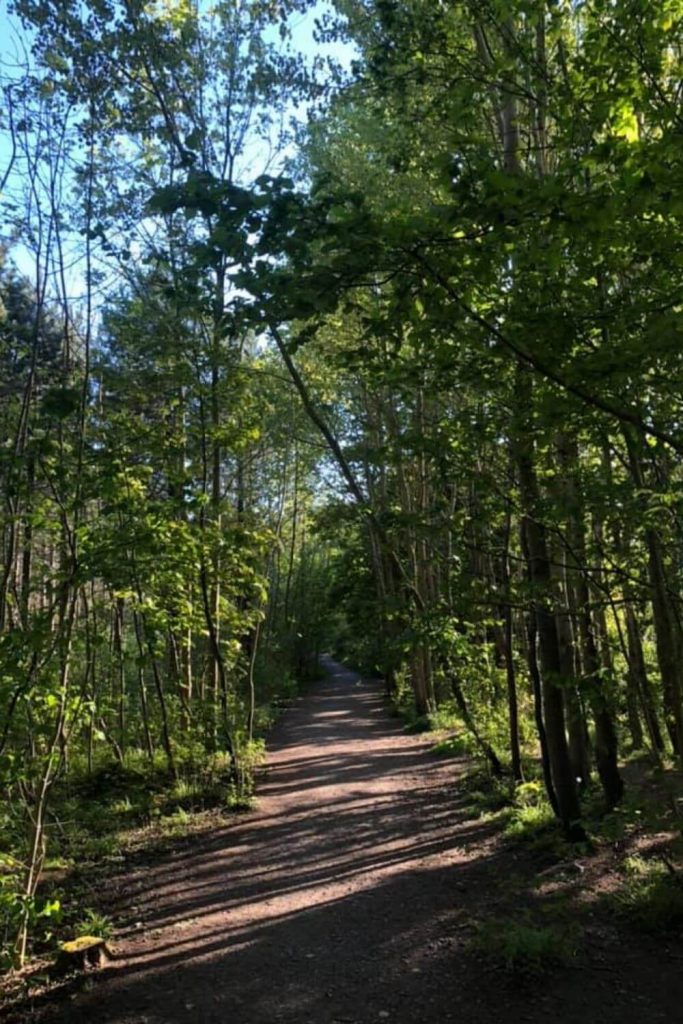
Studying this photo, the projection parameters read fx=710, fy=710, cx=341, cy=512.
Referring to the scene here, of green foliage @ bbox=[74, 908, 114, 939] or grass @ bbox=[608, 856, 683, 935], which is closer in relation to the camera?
grass @ bbox=[608, 856, 683, 935]

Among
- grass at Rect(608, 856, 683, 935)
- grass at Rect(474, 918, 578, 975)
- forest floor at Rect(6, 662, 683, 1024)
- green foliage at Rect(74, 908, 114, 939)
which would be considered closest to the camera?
forest floor at Rect(6, 662, 683, 1024)

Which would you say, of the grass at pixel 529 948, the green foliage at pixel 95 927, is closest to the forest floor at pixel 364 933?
the grass at pixel 529 948

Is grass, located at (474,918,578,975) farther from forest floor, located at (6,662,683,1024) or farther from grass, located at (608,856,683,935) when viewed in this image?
grass, located at (608,856,683,935)

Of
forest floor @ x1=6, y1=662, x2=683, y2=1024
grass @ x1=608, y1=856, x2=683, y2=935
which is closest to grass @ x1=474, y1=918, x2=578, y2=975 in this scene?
forest floor @ x1=6, y1=662, x2=683, y2=1024

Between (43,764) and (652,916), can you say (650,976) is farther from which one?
(43,764)

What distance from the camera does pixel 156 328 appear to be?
8391mm

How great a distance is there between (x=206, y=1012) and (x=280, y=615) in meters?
22.0

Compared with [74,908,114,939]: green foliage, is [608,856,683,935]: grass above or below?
above

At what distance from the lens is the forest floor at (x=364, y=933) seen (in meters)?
4.04

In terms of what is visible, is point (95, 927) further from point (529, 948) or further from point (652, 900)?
point (652, 900)

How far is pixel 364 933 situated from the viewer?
5.14m

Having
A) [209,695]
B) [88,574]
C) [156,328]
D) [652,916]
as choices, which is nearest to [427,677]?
[209,695]

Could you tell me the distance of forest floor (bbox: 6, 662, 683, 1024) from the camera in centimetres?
404

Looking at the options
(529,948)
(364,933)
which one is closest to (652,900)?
(529,948)
